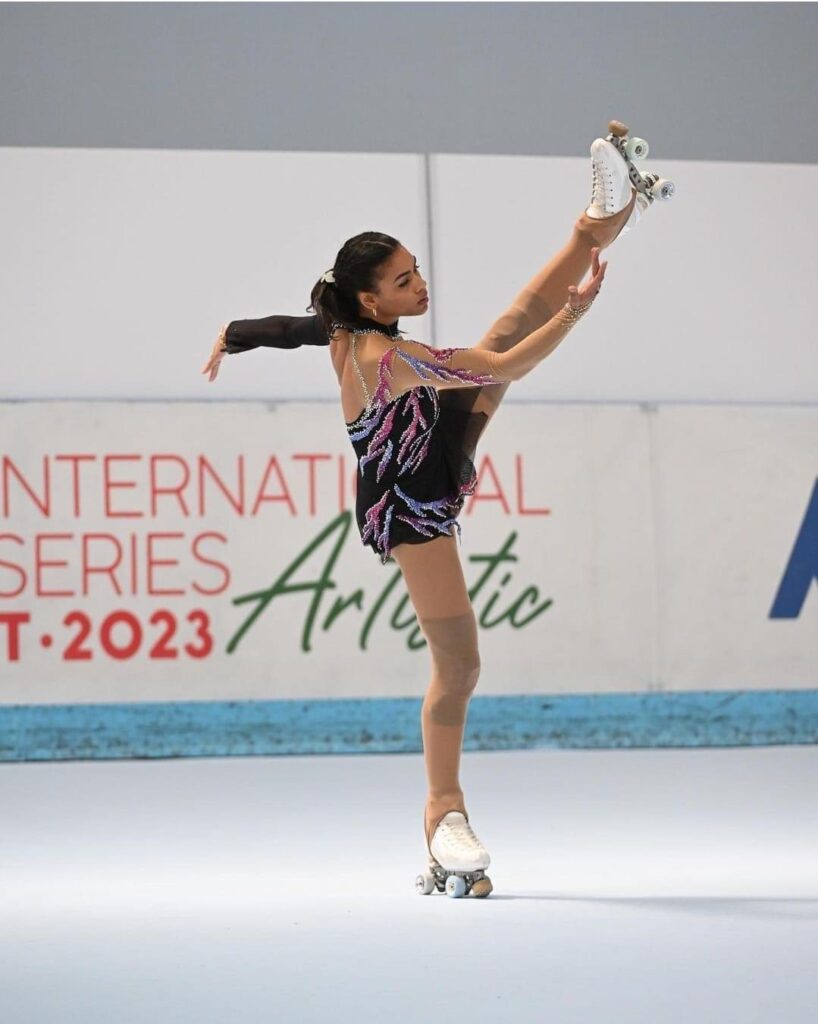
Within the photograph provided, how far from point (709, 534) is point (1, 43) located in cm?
323

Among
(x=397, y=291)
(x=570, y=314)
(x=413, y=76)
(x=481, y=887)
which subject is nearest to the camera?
(x=570, y=314)

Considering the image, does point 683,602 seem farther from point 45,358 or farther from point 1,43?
point 1,43

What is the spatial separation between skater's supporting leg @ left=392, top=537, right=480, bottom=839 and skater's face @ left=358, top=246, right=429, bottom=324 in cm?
43

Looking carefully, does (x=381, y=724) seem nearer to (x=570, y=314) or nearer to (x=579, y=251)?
(x=579, y=251)

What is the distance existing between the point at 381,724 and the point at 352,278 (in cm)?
332

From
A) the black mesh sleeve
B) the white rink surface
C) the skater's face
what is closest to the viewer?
the white rink surface

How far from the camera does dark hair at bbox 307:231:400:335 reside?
307 cm

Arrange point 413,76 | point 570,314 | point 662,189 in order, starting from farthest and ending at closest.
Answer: point 413,76
point 662,189
point 570,314

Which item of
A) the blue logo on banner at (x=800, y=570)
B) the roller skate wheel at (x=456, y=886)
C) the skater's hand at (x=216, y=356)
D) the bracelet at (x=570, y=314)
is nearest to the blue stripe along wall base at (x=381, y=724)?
the blue logo on banner at (x=800, y=570)

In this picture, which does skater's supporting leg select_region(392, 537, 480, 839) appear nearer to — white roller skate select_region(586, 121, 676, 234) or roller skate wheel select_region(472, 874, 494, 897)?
roller skate wheel select_region(472, 874, 494, 897)

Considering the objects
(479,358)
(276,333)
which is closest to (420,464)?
(479,358)

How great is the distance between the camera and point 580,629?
6305 mm

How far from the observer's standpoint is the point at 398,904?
290 centimetres

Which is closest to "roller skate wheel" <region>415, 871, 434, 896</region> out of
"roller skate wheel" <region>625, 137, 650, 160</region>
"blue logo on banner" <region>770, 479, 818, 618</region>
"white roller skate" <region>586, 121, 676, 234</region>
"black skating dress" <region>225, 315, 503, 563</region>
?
"black skating dress" <region>225, 315, 503, 563</region>
